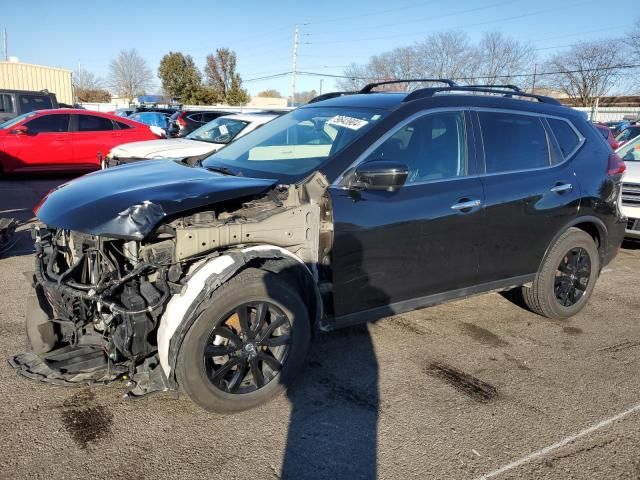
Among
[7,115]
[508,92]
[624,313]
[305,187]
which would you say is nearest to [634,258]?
[624,313]

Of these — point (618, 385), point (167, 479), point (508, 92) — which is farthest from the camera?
point (508, 92)

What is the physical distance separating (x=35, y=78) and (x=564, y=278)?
3816 centimetres

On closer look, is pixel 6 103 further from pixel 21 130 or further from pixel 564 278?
pixel 564 278

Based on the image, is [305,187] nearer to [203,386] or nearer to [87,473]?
[203,386]

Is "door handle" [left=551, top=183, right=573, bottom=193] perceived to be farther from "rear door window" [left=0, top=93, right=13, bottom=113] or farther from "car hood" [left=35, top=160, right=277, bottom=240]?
"rear door window" [left=0, top=93, right=13, bottom=113]

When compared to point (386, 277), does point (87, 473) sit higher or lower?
lower

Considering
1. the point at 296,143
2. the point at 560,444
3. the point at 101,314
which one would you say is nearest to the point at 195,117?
the point at 296,143

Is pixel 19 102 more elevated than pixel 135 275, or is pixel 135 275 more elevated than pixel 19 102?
pixel 19 102

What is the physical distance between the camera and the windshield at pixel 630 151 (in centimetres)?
831

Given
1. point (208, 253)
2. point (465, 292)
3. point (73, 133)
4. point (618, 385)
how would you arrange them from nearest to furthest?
1. point (208, 253)
2. point (618, 385)
3. point (465, 292)
4. point (73, 133)

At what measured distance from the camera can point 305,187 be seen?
3332 mm

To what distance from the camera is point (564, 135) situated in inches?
181

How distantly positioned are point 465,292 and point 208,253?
6.71ft

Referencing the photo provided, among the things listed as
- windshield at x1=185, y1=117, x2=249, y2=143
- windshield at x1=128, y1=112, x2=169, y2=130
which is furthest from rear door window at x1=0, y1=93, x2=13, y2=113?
windshield at x1=128, y1=112, x2=169, y2=130
